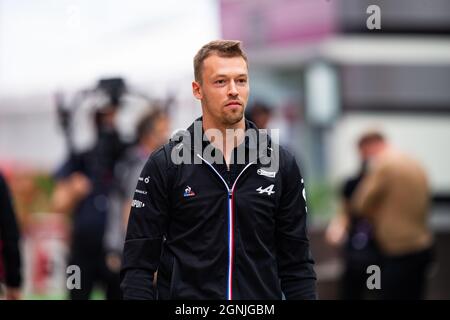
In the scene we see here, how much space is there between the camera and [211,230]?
4.02 meters

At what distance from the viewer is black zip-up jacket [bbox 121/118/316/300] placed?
4012 mm

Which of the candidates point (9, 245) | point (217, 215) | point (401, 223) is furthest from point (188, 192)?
point (401, 223)

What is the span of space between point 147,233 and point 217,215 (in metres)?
0.27

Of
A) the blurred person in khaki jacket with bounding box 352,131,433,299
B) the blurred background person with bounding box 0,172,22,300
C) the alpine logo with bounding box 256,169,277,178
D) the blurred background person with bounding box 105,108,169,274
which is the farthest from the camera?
the blurred person in khaki jacket with bounding box 352,131,433,299

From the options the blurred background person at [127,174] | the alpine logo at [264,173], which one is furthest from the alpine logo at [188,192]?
the blurred background person at [127,174]

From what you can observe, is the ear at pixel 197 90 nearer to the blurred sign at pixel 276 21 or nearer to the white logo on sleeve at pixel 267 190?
the white logo on sleeve at pixel 267 190

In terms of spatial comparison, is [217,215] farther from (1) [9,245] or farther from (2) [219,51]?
(1) [9,245]

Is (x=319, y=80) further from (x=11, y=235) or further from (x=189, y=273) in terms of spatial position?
(x=189, y=273)

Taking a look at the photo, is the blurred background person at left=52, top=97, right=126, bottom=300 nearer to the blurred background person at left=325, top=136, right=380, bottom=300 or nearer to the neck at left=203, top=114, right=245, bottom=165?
the blurred background person at left=325, top=136, right=380, bottom=300

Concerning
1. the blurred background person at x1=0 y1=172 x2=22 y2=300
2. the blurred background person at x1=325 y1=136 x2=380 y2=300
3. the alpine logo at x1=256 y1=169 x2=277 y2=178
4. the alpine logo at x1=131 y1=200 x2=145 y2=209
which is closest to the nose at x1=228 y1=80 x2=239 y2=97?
the alpine logo at x1=256 y1=169 x2=277 y2=178

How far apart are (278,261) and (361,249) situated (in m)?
5.63

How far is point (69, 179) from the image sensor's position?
28.3 feet

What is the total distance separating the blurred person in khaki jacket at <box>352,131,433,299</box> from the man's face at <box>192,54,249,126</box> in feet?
17.3
